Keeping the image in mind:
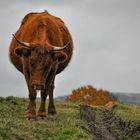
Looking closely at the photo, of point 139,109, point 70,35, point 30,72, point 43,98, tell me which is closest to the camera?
point 30,72

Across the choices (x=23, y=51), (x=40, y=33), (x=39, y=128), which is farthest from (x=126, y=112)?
(x=39, y=128)

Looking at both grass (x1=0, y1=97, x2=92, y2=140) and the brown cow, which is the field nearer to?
grass (x1=0, y1=97, x2=92, y2=140)

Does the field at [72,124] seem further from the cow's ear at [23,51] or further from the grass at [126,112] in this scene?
the cow's ear at [23,51]

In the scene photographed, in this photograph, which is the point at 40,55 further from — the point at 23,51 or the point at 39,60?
the point at 23,51

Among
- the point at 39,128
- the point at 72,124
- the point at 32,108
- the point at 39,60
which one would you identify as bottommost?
the point at 39,128

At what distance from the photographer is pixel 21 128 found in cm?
1584

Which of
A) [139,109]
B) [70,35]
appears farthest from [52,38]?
[139,109]

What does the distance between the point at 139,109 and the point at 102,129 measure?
903cm

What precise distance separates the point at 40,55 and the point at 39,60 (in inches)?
6.3

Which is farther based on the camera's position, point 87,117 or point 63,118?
point 87,117

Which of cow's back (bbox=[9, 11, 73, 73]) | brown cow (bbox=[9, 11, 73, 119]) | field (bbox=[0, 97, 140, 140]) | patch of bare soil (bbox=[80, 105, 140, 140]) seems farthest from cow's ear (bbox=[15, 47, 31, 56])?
patch of bare soil (bbox=[80, 105, 140, 140])

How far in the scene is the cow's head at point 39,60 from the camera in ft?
57.9

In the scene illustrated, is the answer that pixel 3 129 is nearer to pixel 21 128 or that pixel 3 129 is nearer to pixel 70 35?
pixel 21 128

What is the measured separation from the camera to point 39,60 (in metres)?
17.8
